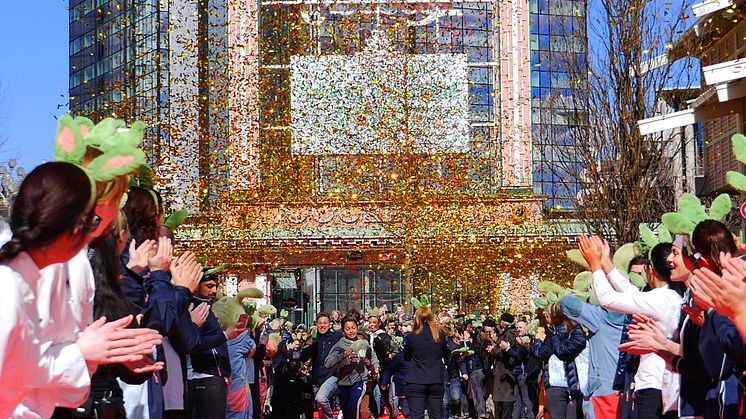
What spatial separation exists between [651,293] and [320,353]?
10.1 m

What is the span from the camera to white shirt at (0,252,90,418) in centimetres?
364

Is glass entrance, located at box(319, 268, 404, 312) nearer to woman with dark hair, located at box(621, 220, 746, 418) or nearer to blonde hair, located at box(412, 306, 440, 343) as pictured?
blonde hair, located at box(412, 306, 440, 343)

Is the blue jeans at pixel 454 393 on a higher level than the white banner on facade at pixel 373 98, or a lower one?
lower

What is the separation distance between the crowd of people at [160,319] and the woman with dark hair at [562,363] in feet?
→ 0.07

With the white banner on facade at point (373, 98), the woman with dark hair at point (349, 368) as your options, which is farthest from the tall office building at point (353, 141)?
the woman with dark hair at point (349, 368)

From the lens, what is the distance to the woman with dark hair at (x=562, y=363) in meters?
11.9

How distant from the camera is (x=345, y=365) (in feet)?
53.8

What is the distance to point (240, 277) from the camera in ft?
113

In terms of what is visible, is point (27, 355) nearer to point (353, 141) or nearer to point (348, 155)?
point (348, 155)

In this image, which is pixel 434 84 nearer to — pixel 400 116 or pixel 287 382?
pixel 400 116

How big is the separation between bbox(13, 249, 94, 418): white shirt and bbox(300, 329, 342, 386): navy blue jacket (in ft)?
42.4

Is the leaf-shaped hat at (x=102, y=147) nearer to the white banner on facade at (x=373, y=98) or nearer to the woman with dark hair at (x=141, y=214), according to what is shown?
the woman with dark hair at (x=141, y=214)

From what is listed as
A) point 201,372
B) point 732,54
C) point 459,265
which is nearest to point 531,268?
point 459,265

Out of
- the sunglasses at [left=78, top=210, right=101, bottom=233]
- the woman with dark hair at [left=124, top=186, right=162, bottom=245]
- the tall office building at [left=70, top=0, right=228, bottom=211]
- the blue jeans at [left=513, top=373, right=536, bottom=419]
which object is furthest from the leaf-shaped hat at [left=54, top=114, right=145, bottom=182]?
the blue jeans at [left=513, top=373, right=536, bottom=419]
